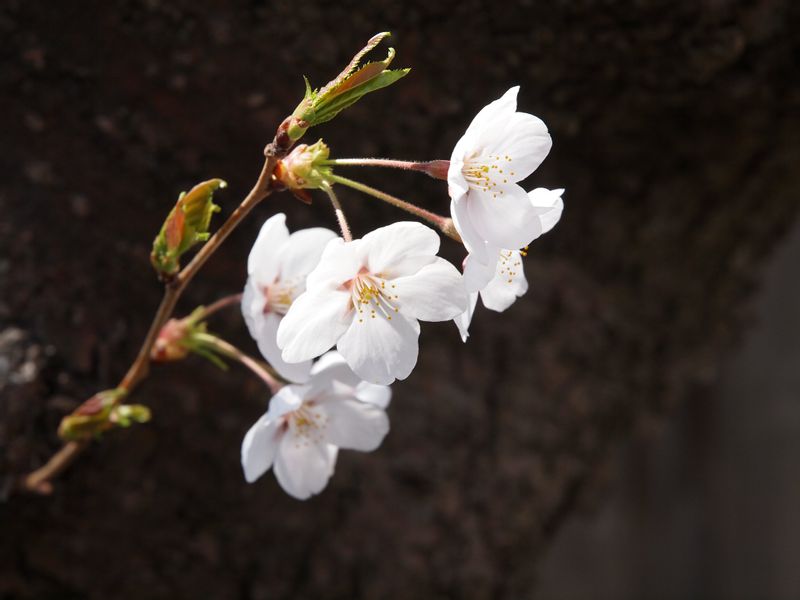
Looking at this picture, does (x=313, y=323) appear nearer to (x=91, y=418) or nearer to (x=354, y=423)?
(x=354, y=423)

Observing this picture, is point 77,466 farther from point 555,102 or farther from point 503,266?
point 555,102

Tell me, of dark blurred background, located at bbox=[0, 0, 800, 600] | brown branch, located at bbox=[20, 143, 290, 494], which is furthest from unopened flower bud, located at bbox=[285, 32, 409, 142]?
dark blurred background, located at bbox=[0, 0, 800, 600]

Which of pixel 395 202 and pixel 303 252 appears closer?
pixel 395 202

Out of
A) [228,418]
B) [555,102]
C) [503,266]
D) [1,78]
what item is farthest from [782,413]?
[1,78]

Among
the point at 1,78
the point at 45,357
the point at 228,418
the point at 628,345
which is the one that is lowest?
the point at 628,345

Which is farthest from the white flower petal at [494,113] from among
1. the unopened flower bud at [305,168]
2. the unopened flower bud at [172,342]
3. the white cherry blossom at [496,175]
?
the unopened flower bud at [172,342]

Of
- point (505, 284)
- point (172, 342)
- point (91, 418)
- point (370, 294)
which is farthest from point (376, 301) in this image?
point (91, 418)
